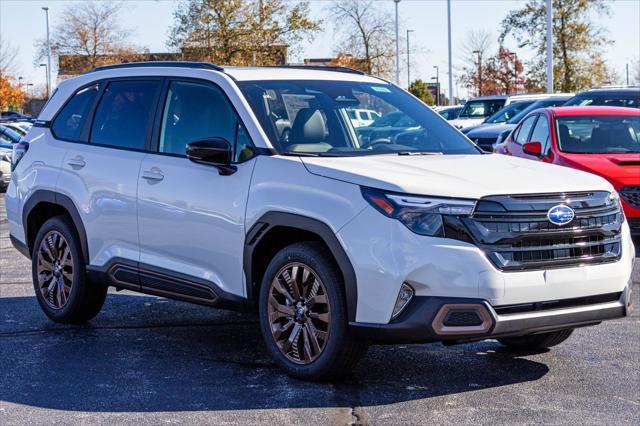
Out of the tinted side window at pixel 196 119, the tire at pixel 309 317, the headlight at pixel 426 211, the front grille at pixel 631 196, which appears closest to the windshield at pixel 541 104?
the front grille at pixel 631 196

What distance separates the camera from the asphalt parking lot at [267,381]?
526cm

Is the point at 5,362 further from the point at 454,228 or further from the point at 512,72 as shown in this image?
the point at 512,72

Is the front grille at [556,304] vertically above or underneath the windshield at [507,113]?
underneath

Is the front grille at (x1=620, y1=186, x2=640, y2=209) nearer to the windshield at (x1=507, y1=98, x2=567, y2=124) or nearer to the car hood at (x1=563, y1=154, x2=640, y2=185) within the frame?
the car hood at (x1=563, y1=154, x2=640, y2=185)

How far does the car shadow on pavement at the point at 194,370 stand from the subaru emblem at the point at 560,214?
1019mm

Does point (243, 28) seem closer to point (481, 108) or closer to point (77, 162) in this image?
point (481, 108)

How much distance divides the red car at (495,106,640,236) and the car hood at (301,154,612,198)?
5581mm

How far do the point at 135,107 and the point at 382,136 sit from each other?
177 centimetres

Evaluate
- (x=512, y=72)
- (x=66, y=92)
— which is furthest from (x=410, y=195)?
(x=512, y=72)

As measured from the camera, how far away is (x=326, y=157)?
6090 mm

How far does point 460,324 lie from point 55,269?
3.52 metres

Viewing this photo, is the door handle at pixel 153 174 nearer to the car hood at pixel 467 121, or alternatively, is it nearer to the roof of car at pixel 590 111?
the roof of car at pixel 590 111

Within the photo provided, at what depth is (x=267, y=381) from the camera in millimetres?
5910

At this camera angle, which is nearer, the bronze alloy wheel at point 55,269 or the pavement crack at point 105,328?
the pavement crack at point 105,328
